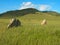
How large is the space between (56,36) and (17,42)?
2534 mm

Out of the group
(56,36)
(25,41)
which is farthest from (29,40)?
(56,36)

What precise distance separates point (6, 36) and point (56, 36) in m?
2.83

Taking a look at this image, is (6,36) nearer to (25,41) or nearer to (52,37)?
(25,41)

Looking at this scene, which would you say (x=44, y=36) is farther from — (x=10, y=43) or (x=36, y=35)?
(x=10, y=43)

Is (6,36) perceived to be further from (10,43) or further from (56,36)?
(56,36)

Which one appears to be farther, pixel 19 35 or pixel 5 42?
pixel 19 35

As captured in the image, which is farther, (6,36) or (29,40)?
(6,36)

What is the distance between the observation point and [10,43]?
11422 millimetres

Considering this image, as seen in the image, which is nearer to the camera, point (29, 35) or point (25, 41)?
point (25, 41)

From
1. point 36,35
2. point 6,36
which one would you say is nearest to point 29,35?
point 36,35

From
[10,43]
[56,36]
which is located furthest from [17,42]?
[56,36]

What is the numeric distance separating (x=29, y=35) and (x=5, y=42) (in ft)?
6.13

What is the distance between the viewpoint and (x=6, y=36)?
42.0ft

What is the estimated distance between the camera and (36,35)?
1301 cm
